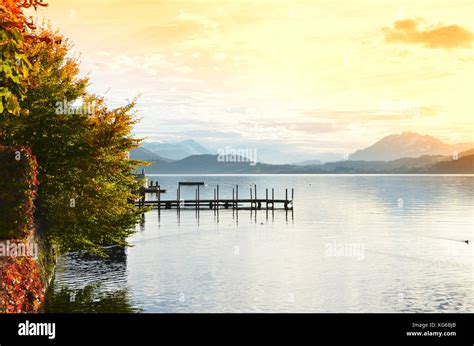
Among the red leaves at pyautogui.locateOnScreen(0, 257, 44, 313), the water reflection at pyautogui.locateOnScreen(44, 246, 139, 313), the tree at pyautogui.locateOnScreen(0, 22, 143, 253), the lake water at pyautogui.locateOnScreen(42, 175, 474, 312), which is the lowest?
the lake water at pyautogui.locateOnScreen(42, 175, 474, 312)

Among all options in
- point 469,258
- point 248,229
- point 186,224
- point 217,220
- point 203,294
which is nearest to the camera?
point 203,294

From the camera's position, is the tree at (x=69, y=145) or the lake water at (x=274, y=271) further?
the lake water at (x=274, y=271)

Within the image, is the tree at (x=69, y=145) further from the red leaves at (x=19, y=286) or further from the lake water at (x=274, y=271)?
the red leaves at (x=19, y=286)

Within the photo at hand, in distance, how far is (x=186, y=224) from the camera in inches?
3469

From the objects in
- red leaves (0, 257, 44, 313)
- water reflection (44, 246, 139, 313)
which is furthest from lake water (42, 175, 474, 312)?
red leaves (0, 257, 44, 313)

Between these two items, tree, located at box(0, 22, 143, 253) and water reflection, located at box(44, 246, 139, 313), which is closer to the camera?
tree, located at box(0, 22, 143, 253)

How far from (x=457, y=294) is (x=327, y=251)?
21603mm

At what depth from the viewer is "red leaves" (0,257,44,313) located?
1838 centimetres

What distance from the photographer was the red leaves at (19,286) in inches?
723

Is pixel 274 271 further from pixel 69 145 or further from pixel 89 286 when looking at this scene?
pixel 69 145

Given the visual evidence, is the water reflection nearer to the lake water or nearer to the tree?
the lake water

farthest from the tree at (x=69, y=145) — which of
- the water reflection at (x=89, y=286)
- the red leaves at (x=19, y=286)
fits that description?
the red leaves at (x=19, y=286)

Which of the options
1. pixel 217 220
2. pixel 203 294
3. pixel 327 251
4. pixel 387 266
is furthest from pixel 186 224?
pixel 203 294
